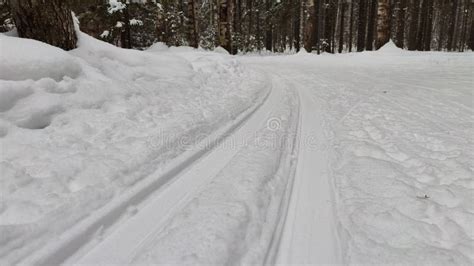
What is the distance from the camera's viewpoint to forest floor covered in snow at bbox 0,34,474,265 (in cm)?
238

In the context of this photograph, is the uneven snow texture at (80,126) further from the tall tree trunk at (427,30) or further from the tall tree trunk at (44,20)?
the tall tree trunk at (427,30)

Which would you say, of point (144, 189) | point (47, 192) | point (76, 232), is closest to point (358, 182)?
point (144, 189)

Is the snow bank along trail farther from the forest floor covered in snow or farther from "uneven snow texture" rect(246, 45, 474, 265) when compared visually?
"uneven snow texture" rect(246, 45, 474, 265)

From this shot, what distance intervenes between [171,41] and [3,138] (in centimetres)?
1987

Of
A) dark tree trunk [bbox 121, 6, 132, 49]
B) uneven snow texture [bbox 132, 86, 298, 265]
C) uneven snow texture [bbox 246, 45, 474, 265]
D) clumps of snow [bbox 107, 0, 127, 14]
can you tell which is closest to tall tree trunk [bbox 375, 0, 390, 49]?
uneven snow texture [bbox 246, 45, 474, 265]

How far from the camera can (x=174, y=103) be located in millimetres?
5598

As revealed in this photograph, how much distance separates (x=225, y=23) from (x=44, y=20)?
488 inches

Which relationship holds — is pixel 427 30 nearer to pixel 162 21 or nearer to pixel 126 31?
pixel 162 21

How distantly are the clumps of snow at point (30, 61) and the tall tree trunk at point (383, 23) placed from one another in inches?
568

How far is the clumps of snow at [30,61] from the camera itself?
4.05m

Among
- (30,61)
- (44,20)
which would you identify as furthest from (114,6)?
(30,61)

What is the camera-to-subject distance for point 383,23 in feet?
Answer: 51.3

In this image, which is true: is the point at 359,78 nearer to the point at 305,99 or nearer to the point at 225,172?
the point at 305,99

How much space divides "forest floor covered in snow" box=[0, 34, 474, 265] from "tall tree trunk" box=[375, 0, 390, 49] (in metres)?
10.2
